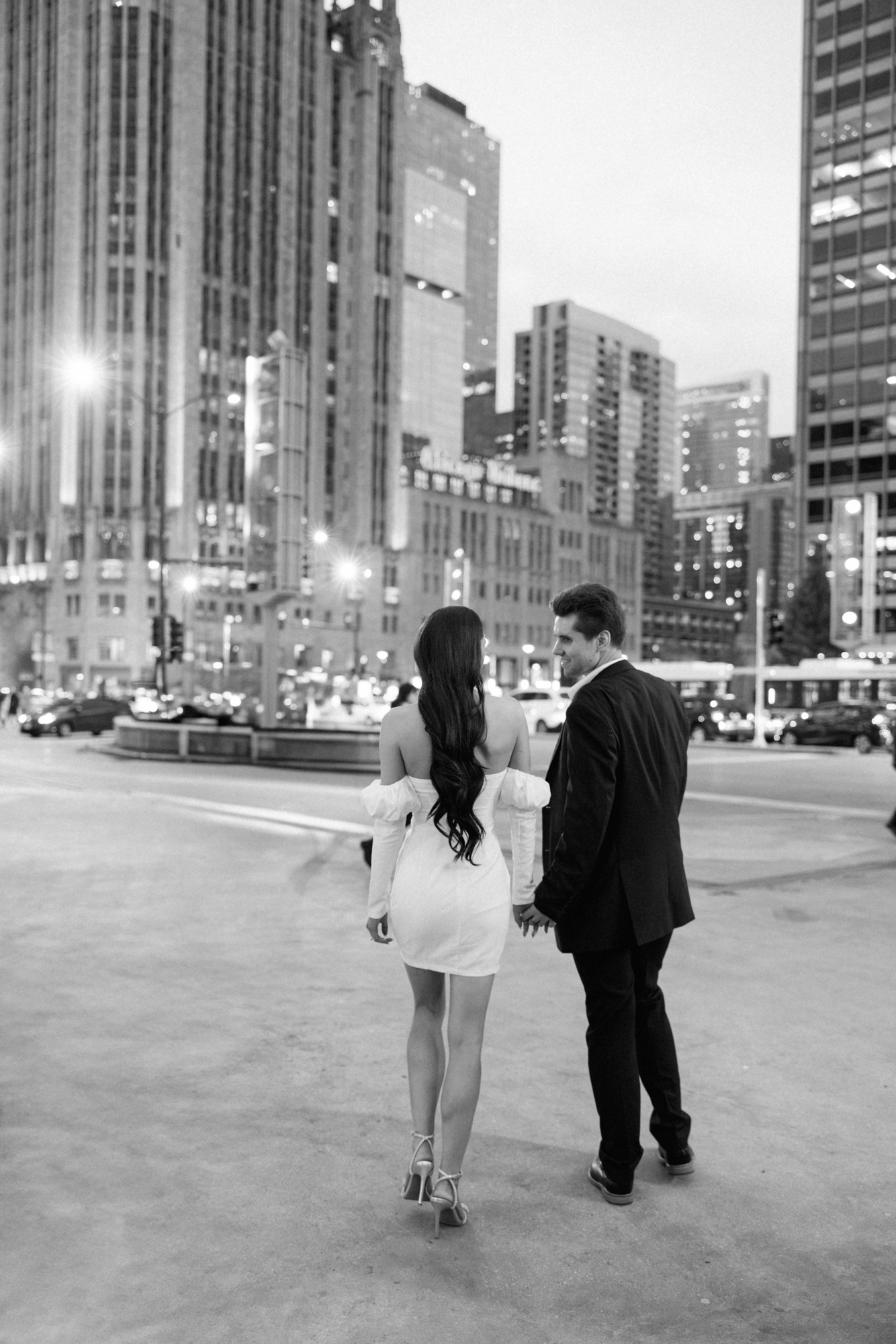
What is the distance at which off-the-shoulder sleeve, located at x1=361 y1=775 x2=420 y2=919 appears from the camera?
3.80 meters

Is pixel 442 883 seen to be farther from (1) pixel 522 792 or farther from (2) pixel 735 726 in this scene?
(2) pixel 735 726

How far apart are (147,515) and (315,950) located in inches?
4245

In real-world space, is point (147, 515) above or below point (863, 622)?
above

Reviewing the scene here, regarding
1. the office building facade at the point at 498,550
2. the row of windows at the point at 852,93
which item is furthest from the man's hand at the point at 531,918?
the office building facade at the point at 498,550

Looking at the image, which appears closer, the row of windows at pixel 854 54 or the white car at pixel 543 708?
the white car at pixel 543 708

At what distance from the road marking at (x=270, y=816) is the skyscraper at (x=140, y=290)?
93.0 m

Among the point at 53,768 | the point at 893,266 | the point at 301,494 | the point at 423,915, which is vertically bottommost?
the point at 53,768

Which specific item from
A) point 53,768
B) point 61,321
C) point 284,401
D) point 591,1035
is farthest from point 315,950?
point 61,321

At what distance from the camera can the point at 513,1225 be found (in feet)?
12.4

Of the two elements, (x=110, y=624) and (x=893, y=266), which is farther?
(x=110, y=624)

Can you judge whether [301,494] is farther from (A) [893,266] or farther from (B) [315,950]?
(A) [893,266]

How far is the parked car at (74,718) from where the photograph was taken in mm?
39562

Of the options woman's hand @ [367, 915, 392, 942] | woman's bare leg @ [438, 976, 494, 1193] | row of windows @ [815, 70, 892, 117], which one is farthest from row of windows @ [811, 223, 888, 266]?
woman's bare leg @ [438, 976, 494, 1193]

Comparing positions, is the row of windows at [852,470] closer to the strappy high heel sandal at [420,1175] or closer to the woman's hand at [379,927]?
the woman's hand at [379,927]
